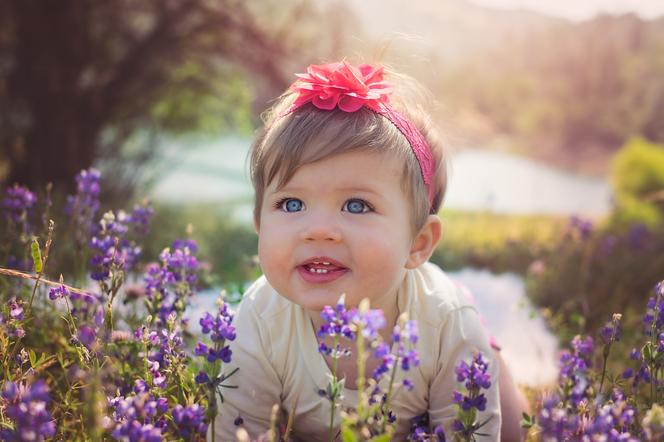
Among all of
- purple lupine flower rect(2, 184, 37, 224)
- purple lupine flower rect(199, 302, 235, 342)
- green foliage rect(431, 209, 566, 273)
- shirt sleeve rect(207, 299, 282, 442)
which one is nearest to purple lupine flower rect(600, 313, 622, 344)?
purple lupine flower rect(199, 302, 235, 342)

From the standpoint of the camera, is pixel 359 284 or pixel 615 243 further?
pixel 615 243

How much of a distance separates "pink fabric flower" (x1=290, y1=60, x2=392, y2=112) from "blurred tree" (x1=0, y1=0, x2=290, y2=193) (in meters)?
4.85

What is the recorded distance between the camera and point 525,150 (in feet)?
40.4

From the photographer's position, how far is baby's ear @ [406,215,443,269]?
2.45 metres

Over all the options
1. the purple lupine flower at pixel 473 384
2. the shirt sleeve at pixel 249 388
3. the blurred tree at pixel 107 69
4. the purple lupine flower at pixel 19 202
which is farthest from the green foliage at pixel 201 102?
the purple lupine flower at pixel 473 384

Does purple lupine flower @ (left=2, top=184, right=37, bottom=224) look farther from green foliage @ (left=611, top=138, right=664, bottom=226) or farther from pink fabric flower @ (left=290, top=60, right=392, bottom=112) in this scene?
green foliage @ (left=611, top=138, right=664, bottom=226)

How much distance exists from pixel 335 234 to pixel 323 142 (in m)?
0.29

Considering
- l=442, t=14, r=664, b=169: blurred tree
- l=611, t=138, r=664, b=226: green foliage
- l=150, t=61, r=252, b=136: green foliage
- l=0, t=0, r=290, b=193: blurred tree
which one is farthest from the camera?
l=442, t=14, r=664, b=169: blurred tree

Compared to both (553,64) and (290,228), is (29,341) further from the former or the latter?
(553,64)

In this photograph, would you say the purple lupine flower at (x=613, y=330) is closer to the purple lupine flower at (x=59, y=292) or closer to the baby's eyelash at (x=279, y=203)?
the baby's eyelash at (x=279, y=203)

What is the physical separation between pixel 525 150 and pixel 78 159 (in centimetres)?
794

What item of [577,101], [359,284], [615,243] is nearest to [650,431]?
[359,284]

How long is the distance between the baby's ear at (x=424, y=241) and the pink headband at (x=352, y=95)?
0.12m

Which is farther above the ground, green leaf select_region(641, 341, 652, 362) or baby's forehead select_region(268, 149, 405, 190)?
baby's forehead select_region(268, 149, 405, 190)
